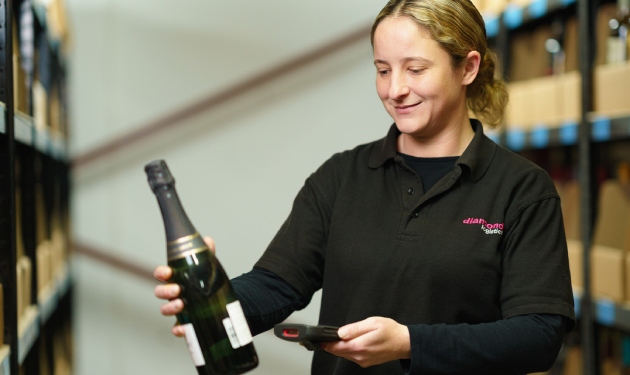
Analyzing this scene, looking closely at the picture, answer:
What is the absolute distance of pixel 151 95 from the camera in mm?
4293

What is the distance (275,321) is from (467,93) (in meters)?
0.61

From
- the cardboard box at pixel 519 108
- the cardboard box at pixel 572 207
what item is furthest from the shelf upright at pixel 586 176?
the cardboard box at pixel 519 108

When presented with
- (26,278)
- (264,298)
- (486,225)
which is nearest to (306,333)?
(264,298)

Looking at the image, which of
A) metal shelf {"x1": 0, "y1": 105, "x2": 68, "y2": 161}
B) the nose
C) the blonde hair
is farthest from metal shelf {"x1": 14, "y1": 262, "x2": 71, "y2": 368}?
the blonde hair

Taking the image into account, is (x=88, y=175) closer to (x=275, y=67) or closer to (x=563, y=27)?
(x=275, y=67)

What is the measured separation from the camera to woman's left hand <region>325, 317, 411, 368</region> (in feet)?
3.92

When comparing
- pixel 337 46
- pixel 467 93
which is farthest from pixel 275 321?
pixel 337 46

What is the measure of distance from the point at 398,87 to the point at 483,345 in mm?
464

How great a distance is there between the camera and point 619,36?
8.73 ft

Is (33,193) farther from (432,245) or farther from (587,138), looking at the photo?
(587,138)

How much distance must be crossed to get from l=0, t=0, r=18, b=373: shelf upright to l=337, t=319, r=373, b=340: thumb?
39.8 inches

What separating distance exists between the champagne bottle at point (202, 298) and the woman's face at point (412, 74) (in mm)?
433

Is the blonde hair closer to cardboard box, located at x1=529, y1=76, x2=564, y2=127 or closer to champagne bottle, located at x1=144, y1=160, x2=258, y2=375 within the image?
champagne bottle, located at x1=144, y1=160, x2=258, y2=375

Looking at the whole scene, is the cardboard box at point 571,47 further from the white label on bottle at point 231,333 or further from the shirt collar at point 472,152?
the white label on bottle at point 231,333
